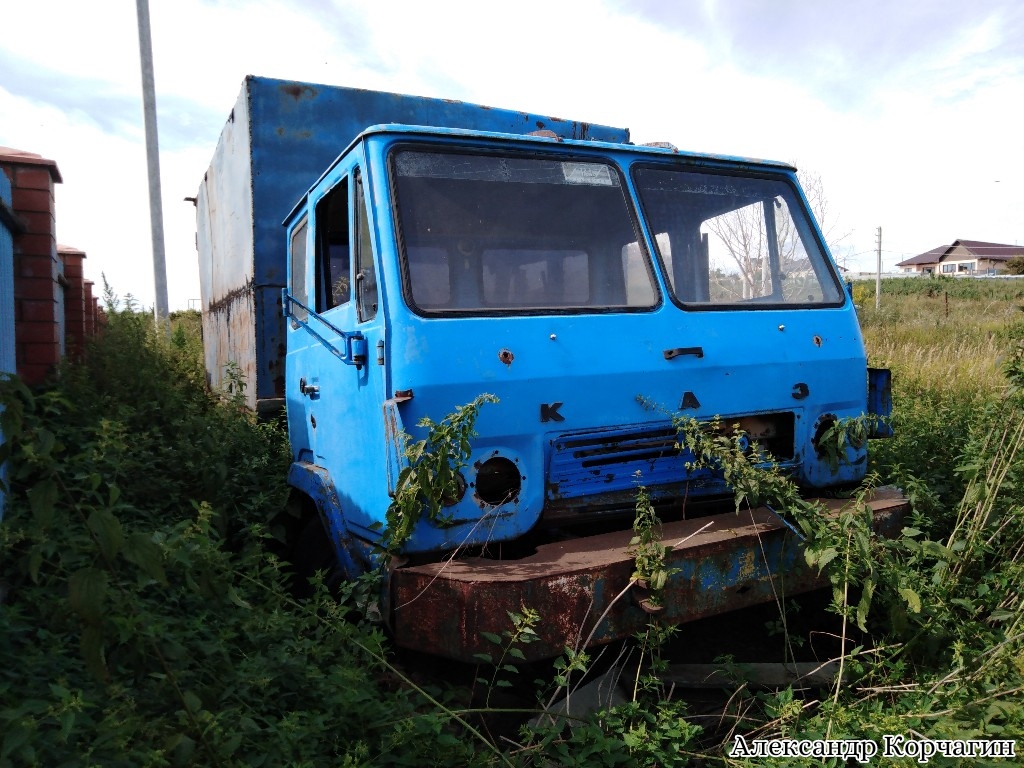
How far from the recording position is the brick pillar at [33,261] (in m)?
4.80

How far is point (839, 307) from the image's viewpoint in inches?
131

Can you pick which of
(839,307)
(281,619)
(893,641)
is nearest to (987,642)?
(893,641)

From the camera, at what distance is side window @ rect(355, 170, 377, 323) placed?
2775 mm

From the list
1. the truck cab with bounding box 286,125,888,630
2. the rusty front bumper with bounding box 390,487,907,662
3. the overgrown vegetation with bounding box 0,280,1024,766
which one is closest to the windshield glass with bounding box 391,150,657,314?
the truck cab with bounding box 286,125,888,630

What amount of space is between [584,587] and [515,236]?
4.74 ft

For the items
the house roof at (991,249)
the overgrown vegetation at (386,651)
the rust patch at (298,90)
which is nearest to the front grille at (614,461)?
the overgrown vegetation at (386,651)

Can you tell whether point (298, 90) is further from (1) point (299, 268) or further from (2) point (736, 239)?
(2) point (736, 239)

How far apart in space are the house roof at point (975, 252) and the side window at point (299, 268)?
70085mm

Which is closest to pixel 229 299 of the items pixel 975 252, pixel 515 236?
pixel 515 236

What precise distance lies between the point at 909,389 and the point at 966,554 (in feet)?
15.2

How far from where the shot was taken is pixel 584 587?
7.58 feet

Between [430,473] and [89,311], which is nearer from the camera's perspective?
[430,473]

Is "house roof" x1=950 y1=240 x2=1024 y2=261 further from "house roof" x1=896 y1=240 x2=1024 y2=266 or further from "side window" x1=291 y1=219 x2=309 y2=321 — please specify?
"side window" x1=291 y1=219 x2=309 y2=321

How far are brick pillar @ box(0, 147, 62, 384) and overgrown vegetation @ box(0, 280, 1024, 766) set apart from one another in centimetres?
190
